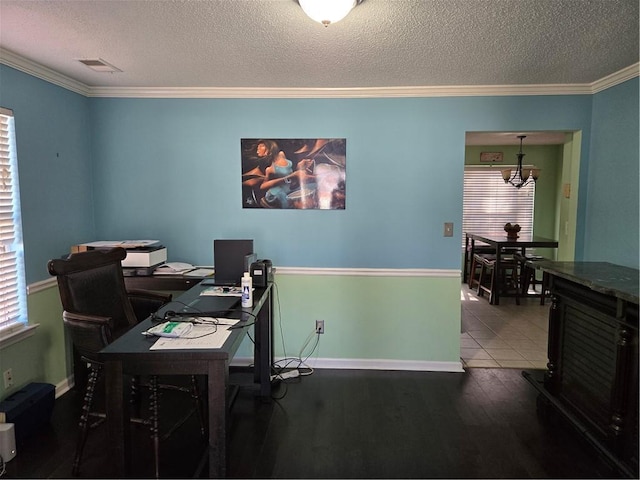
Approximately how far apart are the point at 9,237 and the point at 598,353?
358cm

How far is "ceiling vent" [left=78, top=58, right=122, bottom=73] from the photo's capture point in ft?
8.38

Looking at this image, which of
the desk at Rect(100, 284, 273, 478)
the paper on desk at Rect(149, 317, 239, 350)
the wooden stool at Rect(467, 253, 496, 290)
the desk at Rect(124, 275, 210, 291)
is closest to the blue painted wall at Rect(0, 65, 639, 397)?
the desk at Rect(124, 275, 210, 291)

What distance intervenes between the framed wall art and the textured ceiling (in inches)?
18.9

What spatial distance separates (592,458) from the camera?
2109mm

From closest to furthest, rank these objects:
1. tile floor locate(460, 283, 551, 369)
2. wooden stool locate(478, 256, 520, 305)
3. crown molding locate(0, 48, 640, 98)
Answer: crown molding locate(0, 48, 640, 98) < tile floor locate(460, 283, 551, 369) < wooden stool locate(478, 256, 520, 305)

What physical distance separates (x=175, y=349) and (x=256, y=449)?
1.00 metres

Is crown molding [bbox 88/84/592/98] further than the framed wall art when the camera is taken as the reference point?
No

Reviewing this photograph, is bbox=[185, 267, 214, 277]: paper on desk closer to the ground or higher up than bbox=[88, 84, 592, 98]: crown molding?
closer to the ground

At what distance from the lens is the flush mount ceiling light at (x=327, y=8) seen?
5.41ft

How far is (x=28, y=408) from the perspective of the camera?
89.0 inches

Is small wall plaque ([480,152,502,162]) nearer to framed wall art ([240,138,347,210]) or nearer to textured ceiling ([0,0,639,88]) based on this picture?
textured ceiling ([0,0,639,88])

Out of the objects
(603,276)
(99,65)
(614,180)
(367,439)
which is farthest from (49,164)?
(614,180)

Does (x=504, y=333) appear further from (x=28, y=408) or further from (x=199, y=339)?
(x=28, y=408)

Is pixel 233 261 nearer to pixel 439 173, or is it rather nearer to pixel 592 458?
pixel 439 173
